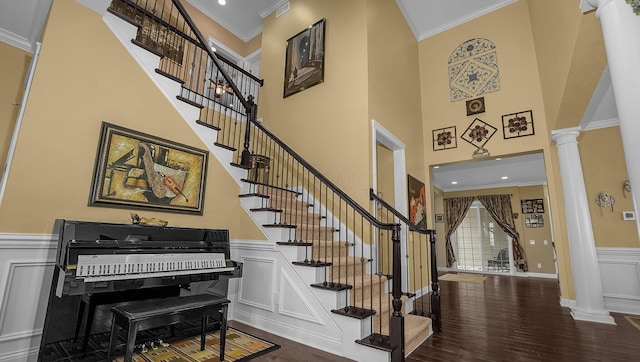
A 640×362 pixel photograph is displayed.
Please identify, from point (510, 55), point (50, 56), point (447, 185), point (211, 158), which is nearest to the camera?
Answer: point (50, 56)

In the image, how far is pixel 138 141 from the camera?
9.72 feet

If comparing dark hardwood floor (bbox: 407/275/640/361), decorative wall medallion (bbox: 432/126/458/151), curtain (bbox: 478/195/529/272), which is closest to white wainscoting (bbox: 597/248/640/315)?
dark hardwood floor (bbox: 407/275/640/361)

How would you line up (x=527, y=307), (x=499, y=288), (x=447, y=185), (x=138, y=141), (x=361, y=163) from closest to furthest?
1. (x=138, y=141)
2. (x=361, y=163)
3. (x=527, y=307)
4. (x=499, y=288)
5. (x=447, y=185)

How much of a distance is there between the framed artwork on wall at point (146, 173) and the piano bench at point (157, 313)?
3.66 feet

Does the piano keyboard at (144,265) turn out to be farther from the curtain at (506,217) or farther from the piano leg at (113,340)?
the curtain at (506,217)

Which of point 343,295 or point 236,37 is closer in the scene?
point 343,295

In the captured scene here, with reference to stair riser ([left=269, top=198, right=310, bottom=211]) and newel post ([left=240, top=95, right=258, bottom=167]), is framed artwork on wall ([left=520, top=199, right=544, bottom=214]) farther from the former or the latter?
newel post ([left=240, top=95, right=258, bottom=167])

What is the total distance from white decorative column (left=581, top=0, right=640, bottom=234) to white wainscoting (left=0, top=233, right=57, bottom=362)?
4196 mm

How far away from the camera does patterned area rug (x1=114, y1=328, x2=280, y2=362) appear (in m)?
2.38

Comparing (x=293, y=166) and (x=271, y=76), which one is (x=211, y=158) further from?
(x=271, y=76)

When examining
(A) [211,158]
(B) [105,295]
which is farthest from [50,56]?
(B) [105,295]

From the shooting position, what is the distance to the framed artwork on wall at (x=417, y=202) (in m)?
5.11

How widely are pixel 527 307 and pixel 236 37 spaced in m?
8.36

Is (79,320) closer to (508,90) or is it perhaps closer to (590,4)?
(590,4)
